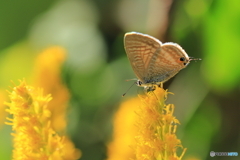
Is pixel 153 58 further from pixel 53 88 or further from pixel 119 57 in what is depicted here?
pixel 119 57

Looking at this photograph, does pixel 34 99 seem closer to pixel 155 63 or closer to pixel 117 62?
pixel 155 63

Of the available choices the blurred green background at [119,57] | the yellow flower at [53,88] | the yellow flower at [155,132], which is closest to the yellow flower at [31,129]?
the yellow flower at [155,132]

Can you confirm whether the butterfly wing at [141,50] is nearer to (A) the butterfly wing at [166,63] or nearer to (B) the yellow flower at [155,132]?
(A) the butterfly wing at [166,63]

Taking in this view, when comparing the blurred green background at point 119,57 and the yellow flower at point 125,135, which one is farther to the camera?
the blurred green background at point 119,57

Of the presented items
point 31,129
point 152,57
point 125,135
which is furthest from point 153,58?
point 31,129

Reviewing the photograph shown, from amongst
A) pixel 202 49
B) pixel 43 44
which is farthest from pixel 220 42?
pixel 43 44

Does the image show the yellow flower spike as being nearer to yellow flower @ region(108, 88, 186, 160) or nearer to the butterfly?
yellow flower @ region(108, 88, 186, 160)

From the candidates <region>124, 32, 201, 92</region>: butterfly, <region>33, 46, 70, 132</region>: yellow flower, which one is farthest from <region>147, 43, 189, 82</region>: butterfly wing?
<region>33, 46, 70, 132</region>: yellow flower
